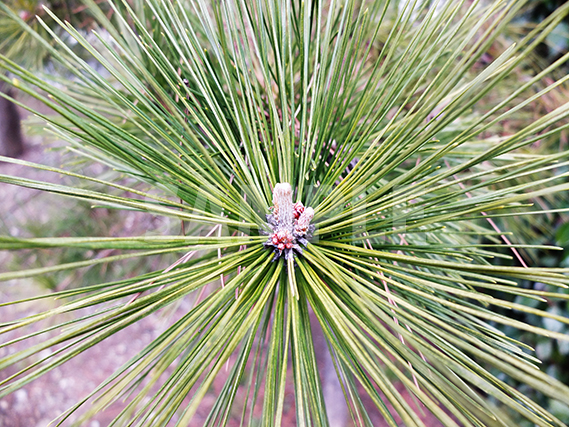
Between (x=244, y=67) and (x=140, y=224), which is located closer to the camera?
(x=244, y=67)

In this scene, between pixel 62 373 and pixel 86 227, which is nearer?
pixel 86 227

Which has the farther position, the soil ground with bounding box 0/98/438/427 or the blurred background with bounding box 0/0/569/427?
the soil ground with bounding box 0/98/438/427

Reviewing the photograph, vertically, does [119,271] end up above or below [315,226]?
below

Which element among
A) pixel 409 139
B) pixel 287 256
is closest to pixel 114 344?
pixel 287 256

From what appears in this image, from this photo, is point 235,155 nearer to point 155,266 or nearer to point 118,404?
point 155,266

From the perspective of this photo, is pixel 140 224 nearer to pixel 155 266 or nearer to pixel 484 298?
pixel 155 266

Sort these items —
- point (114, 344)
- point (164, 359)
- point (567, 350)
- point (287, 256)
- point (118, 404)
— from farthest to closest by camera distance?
point (114, 344) → point (118, 404) → point (567, 350) → point (287, 256) → point (164, 359)

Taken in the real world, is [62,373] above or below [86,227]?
below

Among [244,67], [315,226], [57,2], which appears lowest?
[315,226]

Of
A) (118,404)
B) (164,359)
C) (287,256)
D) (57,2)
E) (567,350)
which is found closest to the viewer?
(164,359)

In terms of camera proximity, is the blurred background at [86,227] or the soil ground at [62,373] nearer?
the blurred background at [86,227]
